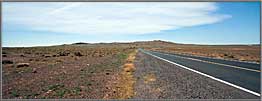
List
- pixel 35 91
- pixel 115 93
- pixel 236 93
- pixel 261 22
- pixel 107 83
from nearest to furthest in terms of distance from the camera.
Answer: pixel 261 22, pixel 236 93, pixel 115 93, pixel 35 91, pixel 107 83

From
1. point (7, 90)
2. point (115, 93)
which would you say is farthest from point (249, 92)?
point (7, 90)

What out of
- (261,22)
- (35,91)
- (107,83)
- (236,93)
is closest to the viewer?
(261,22)

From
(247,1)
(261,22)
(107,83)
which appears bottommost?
(107,83)

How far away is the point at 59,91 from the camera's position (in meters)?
10.4

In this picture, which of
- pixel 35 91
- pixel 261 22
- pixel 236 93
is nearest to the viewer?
pixel 261 22

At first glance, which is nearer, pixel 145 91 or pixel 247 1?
pixel 247 1

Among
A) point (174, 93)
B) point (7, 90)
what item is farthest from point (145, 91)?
point (7, 90)

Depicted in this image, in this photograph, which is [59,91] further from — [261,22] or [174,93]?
[261,22]

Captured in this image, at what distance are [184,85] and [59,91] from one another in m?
4.40

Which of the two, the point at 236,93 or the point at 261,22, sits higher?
the point at 261,22

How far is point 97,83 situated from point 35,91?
2.50 meters

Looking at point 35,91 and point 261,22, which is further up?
point 261,22

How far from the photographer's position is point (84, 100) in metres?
8.65

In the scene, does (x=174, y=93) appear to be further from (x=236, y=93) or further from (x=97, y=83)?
(x=97, y=83)
